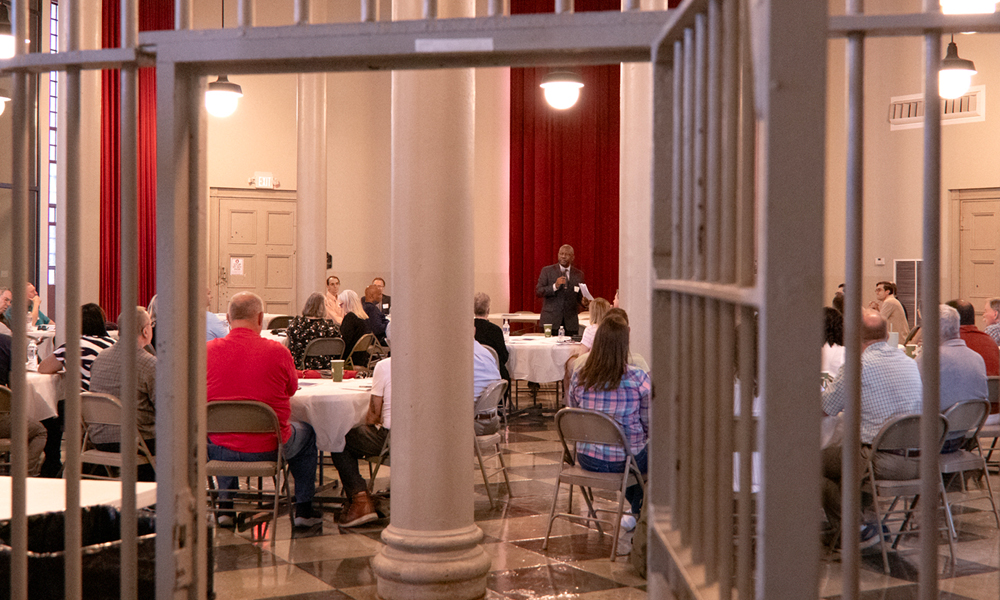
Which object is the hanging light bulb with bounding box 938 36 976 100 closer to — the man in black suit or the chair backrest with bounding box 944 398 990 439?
the chair backrest with bounding box 944 398 990 439

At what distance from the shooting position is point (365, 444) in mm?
5043

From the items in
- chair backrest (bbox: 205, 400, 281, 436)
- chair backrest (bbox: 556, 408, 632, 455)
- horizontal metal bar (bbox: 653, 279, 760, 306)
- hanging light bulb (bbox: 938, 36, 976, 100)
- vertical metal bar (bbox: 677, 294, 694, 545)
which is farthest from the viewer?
hanging light bulb (bbox: 938, 36, 976, 100)

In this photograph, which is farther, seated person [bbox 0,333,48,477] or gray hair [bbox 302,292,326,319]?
gray hair [bbox 302,292,326,319]

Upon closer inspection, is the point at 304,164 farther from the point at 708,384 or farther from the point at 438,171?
the point at 708,384

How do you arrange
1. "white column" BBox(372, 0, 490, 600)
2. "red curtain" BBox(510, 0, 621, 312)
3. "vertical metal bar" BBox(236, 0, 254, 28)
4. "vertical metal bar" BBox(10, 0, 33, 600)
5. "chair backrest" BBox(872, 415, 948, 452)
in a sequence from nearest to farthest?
"vertical metal bar" BBox(236, 0, 254, 28) < "vertical metal bar" BBox(10, 0, 33, 600) < "white column" BBox(372, 0, 490, 600) < "chair backrest" BBox(872, 415, 948, 452) < "red curtain" BBox(510, 0, 621, 312)

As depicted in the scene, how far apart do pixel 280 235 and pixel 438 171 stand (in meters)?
10.3

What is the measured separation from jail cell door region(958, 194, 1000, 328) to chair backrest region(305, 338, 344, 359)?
855cm

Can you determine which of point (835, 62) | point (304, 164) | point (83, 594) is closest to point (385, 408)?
point (83, 594)

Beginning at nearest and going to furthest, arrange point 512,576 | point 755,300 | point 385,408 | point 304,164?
1. point 755,300
2. point 512,576
3. point 385,408
4. point 304,164

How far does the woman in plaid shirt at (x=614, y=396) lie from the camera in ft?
14.4

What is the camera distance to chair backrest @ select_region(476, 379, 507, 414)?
5.30 meters

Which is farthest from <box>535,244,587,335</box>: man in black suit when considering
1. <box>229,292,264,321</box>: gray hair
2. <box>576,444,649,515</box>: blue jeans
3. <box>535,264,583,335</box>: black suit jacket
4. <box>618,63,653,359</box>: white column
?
<box>229,292,264,321</box>: gray hair

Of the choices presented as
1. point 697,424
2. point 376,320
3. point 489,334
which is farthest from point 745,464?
point 376,320

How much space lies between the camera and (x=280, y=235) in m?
13.3
